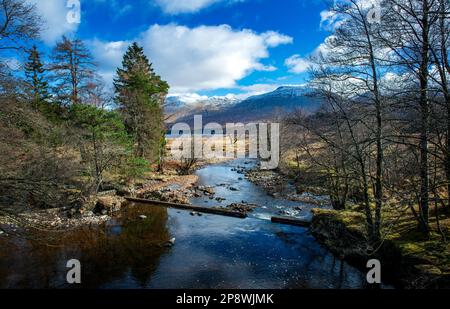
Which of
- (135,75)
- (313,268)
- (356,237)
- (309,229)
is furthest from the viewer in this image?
(135,75)

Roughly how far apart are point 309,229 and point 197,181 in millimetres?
17856

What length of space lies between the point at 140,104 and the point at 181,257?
20.6m

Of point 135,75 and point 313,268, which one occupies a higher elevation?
point 135,75

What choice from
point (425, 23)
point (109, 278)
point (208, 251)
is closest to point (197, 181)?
point (208, 251)

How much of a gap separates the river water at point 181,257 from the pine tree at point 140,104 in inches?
509

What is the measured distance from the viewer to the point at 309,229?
17.1 meters

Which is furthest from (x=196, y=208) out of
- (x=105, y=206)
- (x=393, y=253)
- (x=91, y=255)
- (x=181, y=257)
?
(x=393, y=253)

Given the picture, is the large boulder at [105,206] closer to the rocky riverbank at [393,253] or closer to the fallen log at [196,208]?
the fallen log at [196,208]

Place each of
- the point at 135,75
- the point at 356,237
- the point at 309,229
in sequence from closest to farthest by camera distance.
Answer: the point at 356,237, the point at 309,229, the point at 135,75

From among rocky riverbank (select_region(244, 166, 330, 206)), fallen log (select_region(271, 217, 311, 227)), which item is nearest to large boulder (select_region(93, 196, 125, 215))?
fallen log (select_region(271, 217, 311, 227))

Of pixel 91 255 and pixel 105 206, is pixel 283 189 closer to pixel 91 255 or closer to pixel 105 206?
pixel 105 206

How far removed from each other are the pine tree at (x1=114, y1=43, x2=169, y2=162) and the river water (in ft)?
42.5

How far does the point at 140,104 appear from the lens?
29656mm
